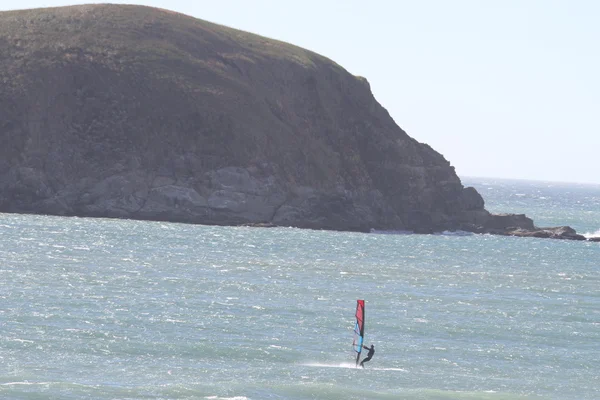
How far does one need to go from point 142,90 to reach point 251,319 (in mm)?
84985

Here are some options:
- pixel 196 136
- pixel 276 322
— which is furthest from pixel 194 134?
pixel 276 322

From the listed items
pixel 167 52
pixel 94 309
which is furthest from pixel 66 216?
pixel 94 309

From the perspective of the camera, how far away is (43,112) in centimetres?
12469

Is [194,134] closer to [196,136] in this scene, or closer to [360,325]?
[196,136]

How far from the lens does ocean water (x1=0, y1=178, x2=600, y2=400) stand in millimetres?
37594

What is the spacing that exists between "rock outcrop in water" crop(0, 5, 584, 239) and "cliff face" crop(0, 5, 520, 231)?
18 cm

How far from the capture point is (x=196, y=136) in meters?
127

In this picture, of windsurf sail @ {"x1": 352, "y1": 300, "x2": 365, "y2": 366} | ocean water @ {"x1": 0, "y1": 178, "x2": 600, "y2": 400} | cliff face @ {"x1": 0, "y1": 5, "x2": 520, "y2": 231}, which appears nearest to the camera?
windsurf sail @ {"x1": 352, "y1": 300, "x2": 365, "y2": 366}

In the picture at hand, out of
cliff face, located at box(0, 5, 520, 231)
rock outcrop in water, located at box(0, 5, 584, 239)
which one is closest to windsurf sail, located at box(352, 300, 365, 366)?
rock outcrop in water, located at box(0, 5, 584, 239)

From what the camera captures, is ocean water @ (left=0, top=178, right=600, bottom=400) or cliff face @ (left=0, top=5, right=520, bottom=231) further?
cliff face @ (left=0, top=5, right=520, bottom=231)

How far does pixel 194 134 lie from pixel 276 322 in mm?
78971

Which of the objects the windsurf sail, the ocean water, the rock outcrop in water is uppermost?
the rock outcrop in water

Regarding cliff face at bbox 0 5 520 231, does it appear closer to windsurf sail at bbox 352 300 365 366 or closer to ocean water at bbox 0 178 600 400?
ocean water at bbox 0 178 600 400

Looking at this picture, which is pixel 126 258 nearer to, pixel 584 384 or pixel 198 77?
pixel 584 384
